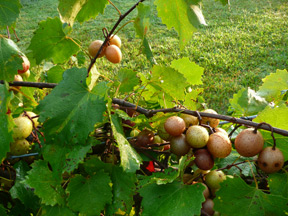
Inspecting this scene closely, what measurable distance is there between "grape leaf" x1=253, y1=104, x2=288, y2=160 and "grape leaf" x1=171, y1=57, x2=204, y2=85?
0.41 meters

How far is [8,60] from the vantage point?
925mm

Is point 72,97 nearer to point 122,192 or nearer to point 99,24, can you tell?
point 122,192

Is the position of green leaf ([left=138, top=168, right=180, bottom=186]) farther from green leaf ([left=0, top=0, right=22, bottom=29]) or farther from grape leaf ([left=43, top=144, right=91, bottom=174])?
green leaf ([left=0, top=0, right=22, bottom=29])

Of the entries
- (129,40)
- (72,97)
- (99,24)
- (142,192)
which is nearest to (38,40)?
(72,97)

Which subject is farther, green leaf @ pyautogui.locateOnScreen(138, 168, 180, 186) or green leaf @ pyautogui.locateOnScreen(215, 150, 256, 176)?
green leaf @ pyautogui.locateOnScreen(215, 150, 256, 176)

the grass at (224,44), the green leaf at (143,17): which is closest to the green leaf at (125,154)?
the green leaf at (143,17)

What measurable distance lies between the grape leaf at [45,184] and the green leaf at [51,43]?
1.50 ft

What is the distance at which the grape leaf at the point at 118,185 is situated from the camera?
2.81 ft

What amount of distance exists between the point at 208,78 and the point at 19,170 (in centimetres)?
324

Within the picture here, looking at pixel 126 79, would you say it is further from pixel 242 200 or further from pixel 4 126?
pixel 242 200

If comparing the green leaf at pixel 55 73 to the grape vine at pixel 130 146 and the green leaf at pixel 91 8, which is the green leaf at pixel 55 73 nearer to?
the grape vine at pixel 130 146

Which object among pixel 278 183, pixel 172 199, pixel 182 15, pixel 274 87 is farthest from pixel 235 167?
pixel 182 15

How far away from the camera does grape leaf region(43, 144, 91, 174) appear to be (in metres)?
0.77

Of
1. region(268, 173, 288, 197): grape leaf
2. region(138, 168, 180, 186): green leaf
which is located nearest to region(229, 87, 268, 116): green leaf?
region(268, 173, 288, 197): grape leaf
